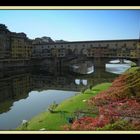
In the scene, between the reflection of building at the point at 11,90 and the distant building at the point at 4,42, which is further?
the reflection of building at the point at 11,90

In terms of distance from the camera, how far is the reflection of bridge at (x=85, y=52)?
541 cm

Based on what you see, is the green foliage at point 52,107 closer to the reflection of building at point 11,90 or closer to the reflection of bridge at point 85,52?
the reflection of building at point 11,90

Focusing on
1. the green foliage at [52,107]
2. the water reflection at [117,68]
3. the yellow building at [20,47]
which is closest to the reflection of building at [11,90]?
the yellow building at [20,47]

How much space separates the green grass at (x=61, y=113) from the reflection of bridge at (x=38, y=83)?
0.61 feet

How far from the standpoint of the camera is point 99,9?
16.3ft

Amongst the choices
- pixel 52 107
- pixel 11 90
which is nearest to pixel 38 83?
pixel 52 107

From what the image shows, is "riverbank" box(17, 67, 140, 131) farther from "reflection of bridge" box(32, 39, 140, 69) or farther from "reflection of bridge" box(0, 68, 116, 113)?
"reflection of bridge" box(32, 39, 140, 69)

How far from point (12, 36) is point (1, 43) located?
23 centimetres

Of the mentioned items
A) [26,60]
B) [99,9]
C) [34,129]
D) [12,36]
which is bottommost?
[34,129]

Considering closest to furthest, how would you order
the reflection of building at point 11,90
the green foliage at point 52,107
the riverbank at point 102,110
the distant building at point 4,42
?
the riverbank at point 102,110 < the green foliage at point 52,107 < the distant building at point 4,42 < the reflection of building at point 11,90

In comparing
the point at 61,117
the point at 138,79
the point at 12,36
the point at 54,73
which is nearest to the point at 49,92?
the point at 54,73

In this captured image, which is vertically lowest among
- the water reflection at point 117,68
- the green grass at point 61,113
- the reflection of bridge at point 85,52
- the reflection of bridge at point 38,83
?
the green grass at point 61,113

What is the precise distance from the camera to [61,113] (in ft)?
17.2
